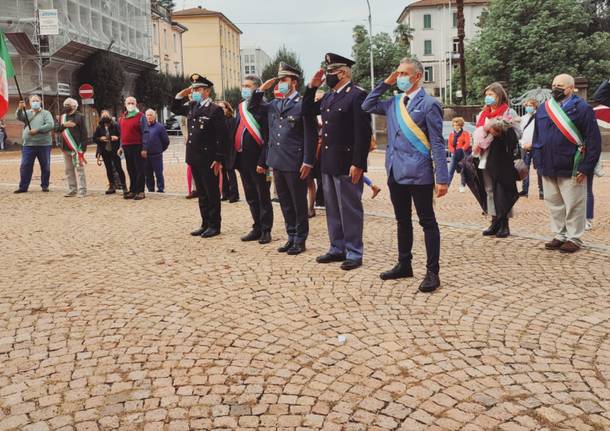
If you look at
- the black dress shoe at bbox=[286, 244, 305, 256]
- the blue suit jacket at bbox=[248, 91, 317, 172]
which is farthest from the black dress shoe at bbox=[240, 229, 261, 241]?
the blue suit jacket at bbox=[248, 91, 317, 172]

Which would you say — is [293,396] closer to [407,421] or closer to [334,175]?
[407,421]

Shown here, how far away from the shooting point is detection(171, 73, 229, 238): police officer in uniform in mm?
8789

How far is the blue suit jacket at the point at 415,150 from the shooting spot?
5.86 m

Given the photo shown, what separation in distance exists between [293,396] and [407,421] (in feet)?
2.18

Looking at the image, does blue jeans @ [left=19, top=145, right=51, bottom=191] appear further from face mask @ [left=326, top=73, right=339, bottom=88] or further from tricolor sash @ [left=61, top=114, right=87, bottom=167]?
face mask @ [left=326, top=73, right=339, bottom=88]

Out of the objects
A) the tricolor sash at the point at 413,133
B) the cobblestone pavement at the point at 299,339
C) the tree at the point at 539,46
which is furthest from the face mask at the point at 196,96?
the tree at the point at 539,46

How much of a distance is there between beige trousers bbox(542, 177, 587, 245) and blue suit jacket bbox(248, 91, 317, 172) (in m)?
2.72

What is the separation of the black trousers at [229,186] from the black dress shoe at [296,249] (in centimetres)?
463

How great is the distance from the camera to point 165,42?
2709 inches

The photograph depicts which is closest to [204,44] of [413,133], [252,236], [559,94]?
[252,236]

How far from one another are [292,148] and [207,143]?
5.46 ft

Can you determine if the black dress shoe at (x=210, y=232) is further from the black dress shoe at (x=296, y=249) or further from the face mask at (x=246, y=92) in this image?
the face mask at (x=246, y=92)

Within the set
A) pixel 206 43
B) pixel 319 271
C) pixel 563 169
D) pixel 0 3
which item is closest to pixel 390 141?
pixel 319 271

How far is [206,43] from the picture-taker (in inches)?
3585
